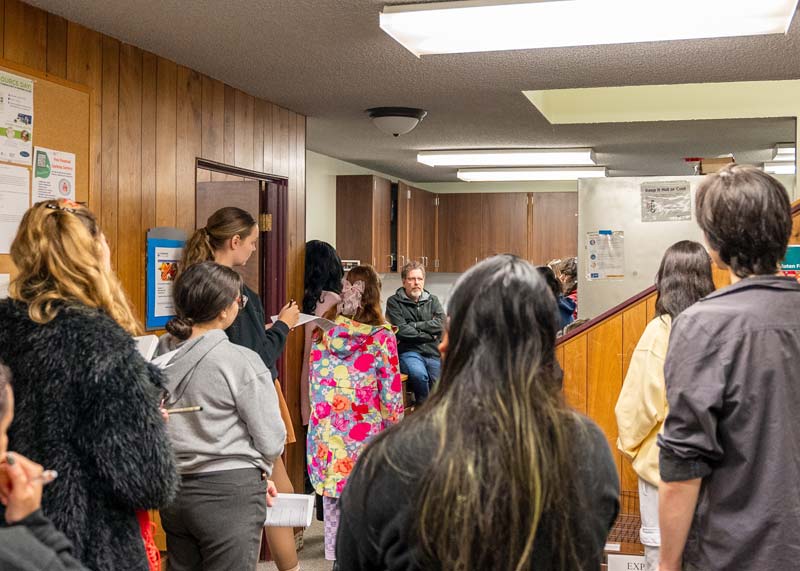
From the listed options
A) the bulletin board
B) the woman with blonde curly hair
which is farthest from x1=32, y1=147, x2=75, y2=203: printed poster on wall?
the woman with blonde curly hair

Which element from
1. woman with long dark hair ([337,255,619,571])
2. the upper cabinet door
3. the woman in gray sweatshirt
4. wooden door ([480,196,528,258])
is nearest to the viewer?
woman with long dark hair ([337,255,619,571])

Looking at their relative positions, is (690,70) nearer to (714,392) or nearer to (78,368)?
(714,392)

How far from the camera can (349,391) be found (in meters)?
4.03

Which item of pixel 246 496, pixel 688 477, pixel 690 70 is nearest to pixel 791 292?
pixel 688 477

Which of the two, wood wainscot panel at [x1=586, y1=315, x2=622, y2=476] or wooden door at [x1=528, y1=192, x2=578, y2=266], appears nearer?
wood wainscot panel at [x1=586, y1=315, x2=622, y2=476]

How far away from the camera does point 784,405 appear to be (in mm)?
1447

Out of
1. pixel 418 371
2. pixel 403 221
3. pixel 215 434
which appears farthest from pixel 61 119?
pixel 403 221

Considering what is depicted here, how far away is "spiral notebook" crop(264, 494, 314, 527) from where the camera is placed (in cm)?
276

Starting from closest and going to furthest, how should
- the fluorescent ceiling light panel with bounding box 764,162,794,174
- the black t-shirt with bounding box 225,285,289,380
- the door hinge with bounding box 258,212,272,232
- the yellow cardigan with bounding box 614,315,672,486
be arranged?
the yellow cardigan with bounding box 614,315,672,486, the black t-shirt with bounding box 225,285,289,380, the door hinge with bounding box 258,212,272,232, the fluorescent ceiling light panel with bounding box 764,162,794,174

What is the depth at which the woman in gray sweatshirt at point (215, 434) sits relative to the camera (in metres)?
2.36

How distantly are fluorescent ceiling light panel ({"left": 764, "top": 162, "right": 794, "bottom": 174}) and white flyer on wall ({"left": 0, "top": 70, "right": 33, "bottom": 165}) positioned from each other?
5536 millimetres

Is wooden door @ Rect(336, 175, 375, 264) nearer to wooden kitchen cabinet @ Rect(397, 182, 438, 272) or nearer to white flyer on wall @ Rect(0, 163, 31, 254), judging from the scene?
wooden kitchen cabinet @ Rect(397, 182, 438, 272)

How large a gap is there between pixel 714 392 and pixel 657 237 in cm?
274

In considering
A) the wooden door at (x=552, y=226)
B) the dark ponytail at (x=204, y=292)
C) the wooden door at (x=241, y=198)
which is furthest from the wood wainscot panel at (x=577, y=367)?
the wooden door at (x=552, y=226)
